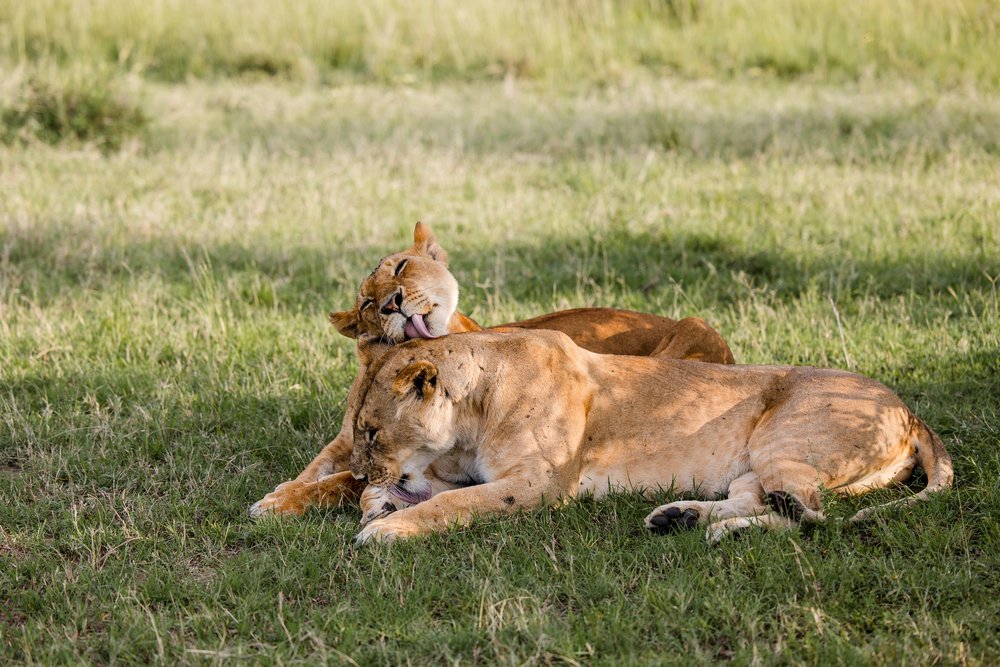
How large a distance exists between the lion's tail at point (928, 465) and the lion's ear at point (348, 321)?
2.27 meters

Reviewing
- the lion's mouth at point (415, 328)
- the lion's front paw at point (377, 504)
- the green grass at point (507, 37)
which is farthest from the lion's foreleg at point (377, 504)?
the green grass at point (507, 37)

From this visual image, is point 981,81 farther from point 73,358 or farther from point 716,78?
point 73,358

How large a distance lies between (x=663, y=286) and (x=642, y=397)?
9.11 feet

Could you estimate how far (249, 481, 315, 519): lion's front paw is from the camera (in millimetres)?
4832

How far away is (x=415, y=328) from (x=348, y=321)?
0.44m

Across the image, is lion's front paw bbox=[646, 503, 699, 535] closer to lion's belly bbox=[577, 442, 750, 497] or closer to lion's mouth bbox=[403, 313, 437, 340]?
lion's belly bbox=[577, 442, 750, 497]

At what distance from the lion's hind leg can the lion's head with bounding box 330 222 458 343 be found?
4.16ft

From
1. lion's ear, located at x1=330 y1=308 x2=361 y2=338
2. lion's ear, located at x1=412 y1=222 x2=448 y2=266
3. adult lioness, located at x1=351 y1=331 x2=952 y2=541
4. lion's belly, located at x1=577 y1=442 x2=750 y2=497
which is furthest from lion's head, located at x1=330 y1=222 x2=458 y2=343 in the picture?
lion's belly, located at x1=577 y1=442 x2=750 y2=497

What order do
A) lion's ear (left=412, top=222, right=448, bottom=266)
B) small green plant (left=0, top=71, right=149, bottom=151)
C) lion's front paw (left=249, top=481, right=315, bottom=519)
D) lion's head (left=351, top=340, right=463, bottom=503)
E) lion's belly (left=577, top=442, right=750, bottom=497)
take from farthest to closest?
1. small green plant (left=0, top=71, right=149, bottom=151)
2. lion's ear (left=412, top=222, right=448, bottom=266)
3. lion's belly (left=577, top=442, right=750, bottom=497)
4. lion's front paw (left=249, top=481, right=315, bottom=519)
5. lion's head (left=351, top=340, right=463, bottom=503)

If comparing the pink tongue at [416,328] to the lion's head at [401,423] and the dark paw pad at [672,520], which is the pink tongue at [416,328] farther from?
the dark paw pad at [672,520]

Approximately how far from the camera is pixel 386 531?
4.46 meters

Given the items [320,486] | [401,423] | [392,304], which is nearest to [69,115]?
[392,304]

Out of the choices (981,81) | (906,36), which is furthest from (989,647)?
(906,36)

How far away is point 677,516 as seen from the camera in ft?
15.0
